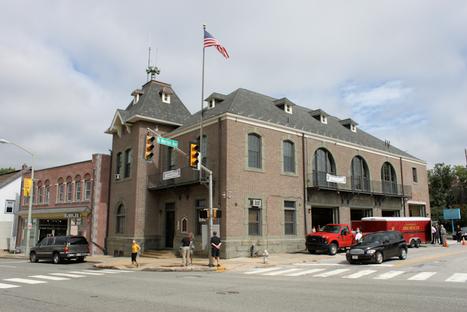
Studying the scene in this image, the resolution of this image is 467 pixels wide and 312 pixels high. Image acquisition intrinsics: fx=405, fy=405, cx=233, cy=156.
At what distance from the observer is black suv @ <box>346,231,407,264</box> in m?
19.2

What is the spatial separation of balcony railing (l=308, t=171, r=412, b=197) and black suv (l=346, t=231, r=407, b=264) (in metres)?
8.34

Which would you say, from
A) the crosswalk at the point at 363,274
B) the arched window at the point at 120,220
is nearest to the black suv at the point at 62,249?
the arched window at the point at 120,220

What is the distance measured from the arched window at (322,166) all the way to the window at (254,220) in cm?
585

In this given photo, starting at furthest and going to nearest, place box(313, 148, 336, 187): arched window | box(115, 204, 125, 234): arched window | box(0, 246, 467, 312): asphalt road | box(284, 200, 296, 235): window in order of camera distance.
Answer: box(115, 204, 125, 234): arched window, box(313, 148, 336, 187): arched window, box(284, 200, 296, 235): window, box(0, 246, 467, 312): asphalt road

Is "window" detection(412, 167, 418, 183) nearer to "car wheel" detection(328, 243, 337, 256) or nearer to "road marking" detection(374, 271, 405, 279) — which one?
"car wheel" detection(328, 243, 337, 256)

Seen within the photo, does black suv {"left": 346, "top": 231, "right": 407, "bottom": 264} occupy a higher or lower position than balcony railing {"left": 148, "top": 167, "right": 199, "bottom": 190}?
lower

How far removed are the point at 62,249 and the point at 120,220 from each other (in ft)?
20.1

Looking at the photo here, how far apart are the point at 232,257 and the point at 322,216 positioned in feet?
39.4

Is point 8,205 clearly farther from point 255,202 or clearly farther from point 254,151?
point 255,202

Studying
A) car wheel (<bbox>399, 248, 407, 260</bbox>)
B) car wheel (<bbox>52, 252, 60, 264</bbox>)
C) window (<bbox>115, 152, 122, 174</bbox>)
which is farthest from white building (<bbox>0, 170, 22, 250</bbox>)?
car wheel (<bbox>399, 248, 407, 260</bbox>)

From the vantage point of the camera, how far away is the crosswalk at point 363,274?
556 inches

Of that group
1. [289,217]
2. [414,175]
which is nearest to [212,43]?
[289,217]

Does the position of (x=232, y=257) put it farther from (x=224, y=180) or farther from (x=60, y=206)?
(x=60, y=206)

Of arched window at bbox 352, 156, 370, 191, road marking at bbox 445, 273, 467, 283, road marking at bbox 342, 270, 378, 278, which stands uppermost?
arched window at bbox 352, 156, 370, 191
